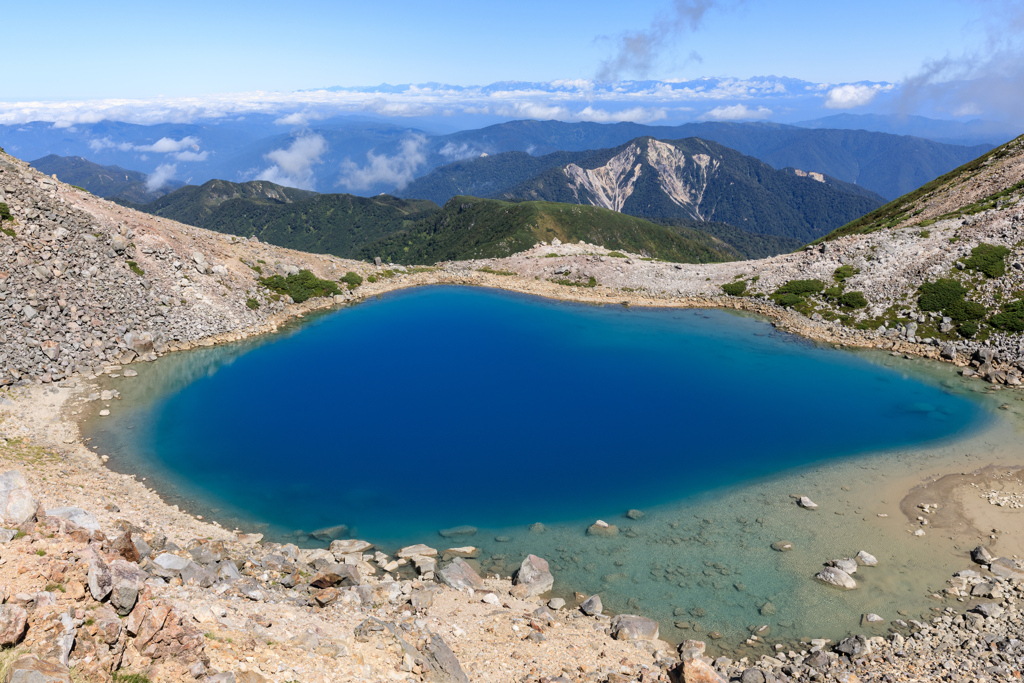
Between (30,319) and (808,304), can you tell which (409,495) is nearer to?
(30,319)

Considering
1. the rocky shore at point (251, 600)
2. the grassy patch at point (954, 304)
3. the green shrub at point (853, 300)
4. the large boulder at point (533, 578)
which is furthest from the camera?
the green shrub at point (853, 300)

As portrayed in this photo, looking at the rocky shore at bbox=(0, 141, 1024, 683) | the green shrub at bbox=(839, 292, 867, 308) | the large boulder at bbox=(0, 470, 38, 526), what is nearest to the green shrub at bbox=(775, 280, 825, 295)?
the green shrub at bbox=(839, 292, 867, 308)

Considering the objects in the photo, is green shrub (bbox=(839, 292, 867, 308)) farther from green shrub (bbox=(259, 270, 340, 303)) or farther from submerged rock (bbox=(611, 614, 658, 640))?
green shrub (bbox=(259, 270, 340, 303))

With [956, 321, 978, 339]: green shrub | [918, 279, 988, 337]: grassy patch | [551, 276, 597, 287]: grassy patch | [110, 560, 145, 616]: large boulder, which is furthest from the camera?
[551, 276, 597, 287]: grassy patch

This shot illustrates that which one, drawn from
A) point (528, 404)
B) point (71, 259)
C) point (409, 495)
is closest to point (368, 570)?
point (409, 495)

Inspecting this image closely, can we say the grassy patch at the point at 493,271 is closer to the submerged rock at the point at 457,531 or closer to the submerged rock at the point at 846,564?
the submerged rock at the point at 457,531

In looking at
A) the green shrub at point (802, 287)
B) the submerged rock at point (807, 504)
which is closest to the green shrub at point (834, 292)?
the green shrub at point (802, 287)
